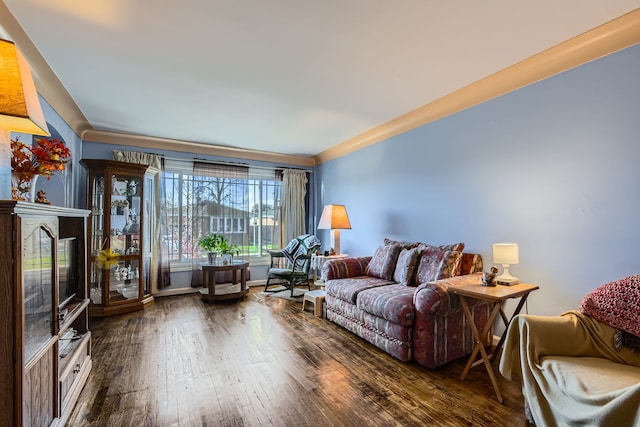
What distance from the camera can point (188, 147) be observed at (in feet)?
15.9

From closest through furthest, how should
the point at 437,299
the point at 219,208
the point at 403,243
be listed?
the point at 437,299 < the point at 403,243 < the point at 219,208

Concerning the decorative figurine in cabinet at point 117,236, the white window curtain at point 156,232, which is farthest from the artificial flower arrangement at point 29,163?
the white window curtain at point 156,232

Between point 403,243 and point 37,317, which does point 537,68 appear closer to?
point 403,243

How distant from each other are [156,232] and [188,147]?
57.5 inches

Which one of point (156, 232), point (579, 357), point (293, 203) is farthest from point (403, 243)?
point (156, 232)

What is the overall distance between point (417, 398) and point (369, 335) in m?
0.88

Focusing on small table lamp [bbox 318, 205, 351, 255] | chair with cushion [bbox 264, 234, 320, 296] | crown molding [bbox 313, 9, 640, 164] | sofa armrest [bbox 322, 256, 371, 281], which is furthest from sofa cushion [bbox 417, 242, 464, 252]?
chair with cushion [bbox 264, 234, 320, 296]

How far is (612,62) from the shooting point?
6.88 ft

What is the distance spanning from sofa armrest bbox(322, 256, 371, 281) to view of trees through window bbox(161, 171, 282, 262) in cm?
222

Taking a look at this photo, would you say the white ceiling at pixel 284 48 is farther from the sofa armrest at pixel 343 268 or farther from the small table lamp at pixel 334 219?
the sofa armrest at pixel 343 268

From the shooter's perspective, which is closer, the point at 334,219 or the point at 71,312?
the point at 71,312

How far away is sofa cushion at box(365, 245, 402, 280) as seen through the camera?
3438 millimetres

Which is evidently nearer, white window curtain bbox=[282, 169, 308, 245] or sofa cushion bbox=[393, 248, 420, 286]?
sofa cushion bbox=[393, 248, 420, 286]

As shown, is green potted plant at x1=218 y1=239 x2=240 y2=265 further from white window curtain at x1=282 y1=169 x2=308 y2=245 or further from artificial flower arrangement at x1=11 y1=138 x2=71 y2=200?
artificial flower arrangement at x1=11 y1=138 x2=71 y2=200
